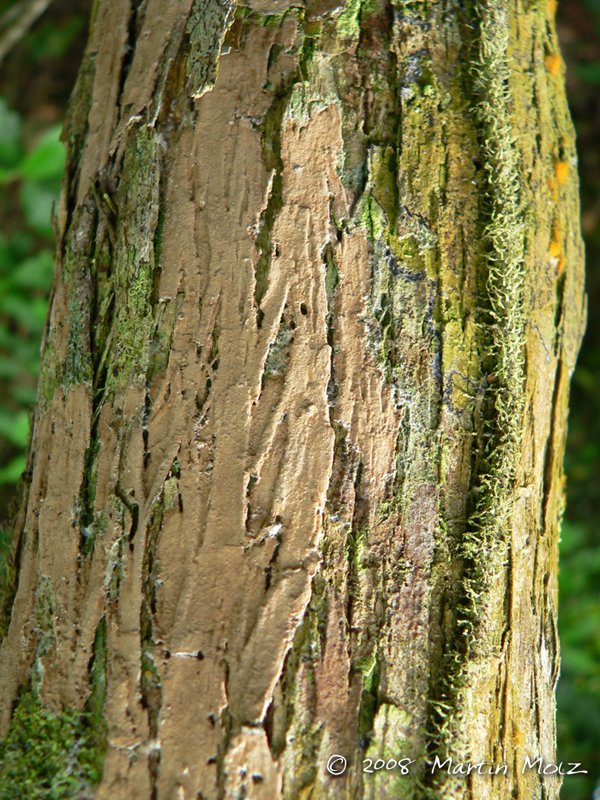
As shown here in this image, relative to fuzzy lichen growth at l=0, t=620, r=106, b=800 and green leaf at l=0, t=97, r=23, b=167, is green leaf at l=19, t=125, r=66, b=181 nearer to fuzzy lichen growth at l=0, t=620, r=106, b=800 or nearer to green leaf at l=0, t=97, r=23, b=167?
green leaf at l=0, t=97, r=23, b=167

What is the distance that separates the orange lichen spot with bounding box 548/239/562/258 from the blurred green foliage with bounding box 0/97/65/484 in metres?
1.40

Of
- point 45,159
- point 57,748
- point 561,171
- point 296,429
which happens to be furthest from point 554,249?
point 45,159

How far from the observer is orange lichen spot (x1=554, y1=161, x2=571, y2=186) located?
91 cm

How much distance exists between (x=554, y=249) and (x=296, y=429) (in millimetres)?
519

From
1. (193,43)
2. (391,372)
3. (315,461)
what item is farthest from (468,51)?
(315,461)

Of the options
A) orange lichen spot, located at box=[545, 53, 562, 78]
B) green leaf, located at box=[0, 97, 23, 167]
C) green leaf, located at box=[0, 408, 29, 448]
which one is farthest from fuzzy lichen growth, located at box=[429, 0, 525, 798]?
green leaf, located at box=[0, 97, 23, 167]

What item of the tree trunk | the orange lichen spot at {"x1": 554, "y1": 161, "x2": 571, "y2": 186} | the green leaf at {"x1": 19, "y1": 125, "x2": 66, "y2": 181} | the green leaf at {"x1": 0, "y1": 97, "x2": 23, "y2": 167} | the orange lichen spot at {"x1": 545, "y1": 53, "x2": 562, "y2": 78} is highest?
the green leaf at {"x1": 0, "y1": 97, "x2": 23, "y2": 167}

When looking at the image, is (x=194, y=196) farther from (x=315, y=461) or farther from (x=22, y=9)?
(x=22, y=9)

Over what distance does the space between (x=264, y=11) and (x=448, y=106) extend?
300 mm

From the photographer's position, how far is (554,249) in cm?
88

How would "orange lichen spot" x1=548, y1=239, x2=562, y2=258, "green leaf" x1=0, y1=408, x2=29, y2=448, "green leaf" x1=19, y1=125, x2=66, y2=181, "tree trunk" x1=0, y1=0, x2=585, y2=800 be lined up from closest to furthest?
"tree trunk" x1=0, y1=0, x2=585, y2=800
"orange lichen spot" x1=548, y1=239, x2=562, y2=258
"green leaf" x1=19, y1=125, x2=66, y2=181
"green leaf" x1=0, y1=408, x2=29, y2=448

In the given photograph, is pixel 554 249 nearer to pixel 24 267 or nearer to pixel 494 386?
pixel 494 386

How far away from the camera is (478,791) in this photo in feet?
2.27

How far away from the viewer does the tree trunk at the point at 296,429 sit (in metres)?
0.68
